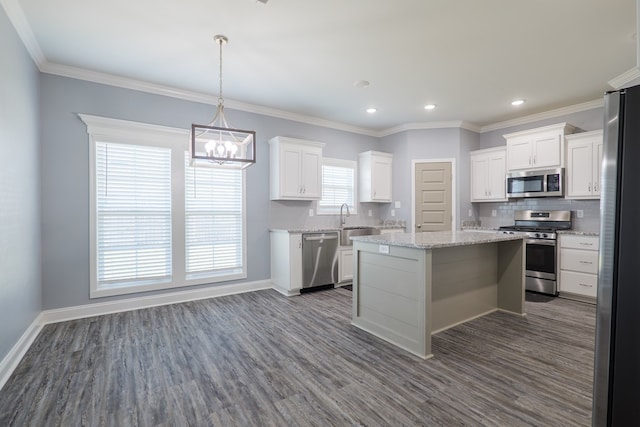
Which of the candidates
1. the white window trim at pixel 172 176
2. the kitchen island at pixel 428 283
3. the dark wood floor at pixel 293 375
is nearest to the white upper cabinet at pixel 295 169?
the white window trim at pixel 172 176

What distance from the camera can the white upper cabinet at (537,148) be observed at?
464 centimetres

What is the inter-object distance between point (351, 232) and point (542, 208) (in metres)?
3.26

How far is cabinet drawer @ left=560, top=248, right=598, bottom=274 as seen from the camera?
4156 mm

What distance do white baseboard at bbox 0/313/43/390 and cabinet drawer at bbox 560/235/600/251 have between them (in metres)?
6.34

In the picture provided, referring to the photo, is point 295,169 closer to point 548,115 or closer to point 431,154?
point 431,154

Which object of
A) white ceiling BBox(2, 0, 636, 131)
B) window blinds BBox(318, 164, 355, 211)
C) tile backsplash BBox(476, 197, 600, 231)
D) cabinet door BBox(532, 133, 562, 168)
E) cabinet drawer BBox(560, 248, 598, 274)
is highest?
white ceiling BBox(2, 0, 636, 131)

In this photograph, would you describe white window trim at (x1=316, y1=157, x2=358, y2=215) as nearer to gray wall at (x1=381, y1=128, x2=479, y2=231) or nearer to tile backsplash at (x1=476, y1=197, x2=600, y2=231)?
gray wall at (x1=381, y1=128, x2=479, y2=231)

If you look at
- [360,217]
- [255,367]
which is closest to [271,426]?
[255,367]

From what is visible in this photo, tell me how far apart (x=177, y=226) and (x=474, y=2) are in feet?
13.5

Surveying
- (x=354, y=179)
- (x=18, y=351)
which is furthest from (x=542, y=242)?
(x=18, y=351)

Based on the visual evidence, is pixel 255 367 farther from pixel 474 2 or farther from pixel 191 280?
pixel 474 2

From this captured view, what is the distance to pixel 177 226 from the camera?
4.20 metres

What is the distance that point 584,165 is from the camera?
14.6 feet

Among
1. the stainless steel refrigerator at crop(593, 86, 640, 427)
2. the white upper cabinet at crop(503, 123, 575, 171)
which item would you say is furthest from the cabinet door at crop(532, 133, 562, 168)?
the stainless steel refrigerator at crop(593, 86, 640, 427)
